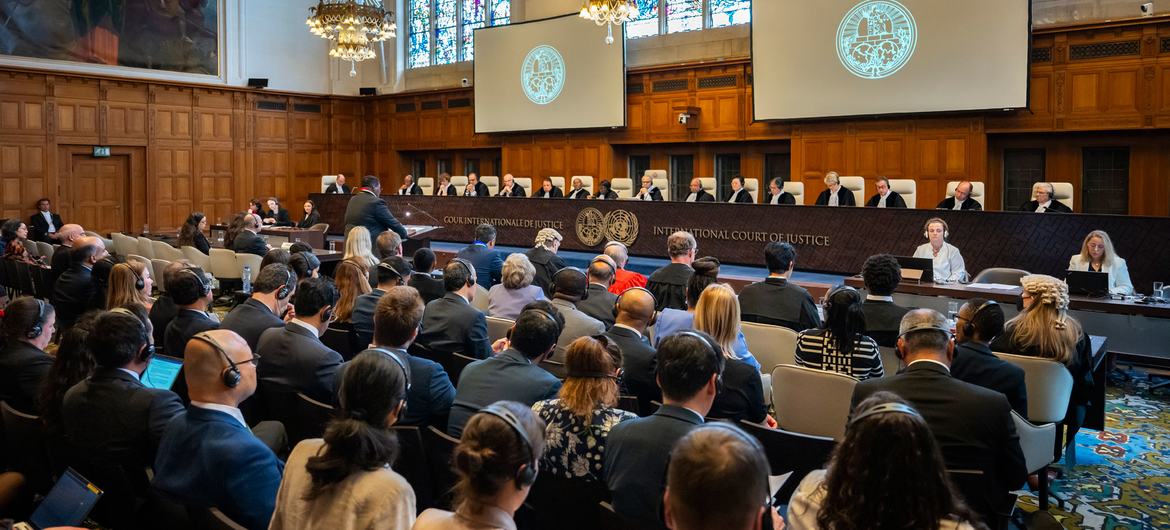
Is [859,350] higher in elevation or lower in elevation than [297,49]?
lower

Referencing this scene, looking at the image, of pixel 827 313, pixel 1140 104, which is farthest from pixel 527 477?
pixel 1140 104

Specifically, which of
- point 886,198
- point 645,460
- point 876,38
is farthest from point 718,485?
point 876,38

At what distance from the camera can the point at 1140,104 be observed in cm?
1002

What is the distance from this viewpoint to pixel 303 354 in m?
3.48

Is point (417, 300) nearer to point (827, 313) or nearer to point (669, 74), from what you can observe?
point (827, 313)

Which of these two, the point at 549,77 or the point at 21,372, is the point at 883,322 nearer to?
the point at 21,372

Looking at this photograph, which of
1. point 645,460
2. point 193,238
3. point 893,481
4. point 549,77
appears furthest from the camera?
point 549,77

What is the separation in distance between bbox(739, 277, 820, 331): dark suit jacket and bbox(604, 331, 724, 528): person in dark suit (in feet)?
7.78

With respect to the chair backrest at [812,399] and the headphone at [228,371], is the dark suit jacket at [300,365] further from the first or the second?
the chair backrest at [812,399]

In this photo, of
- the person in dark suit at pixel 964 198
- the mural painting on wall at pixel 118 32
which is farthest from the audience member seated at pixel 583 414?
the mural painting on wall at pixel 118 32

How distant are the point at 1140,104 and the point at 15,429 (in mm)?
11358

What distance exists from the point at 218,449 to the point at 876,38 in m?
11.2

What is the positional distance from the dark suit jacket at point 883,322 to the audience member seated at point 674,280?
54.1 inches

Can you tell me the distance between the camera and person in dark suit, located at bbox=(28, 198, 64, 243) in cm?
1361
